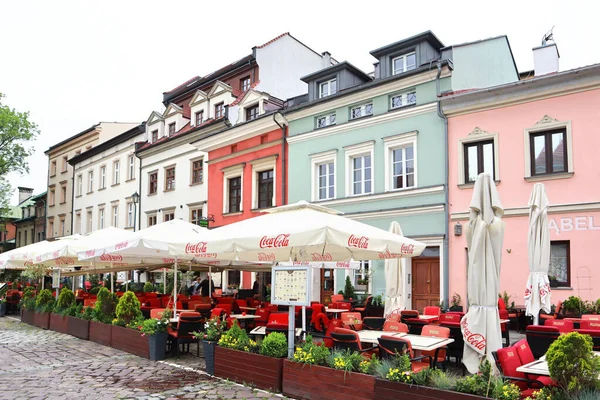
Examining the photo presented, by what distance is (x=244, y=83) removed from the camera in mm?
27594

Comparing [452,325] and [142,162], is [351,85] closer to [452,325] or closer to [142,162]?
[452,325]

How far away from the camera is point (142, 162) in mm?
32281

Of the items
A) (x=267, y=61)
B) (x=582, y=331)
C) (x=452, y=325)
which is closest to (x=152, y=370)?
(x=452, y=325)

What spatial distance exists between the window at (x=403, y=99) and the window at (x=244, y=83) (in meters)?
11.0

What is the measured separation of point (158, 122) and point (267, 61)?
349 inches

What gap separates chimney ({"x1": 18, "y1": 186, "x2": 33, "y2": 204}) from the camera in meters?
66.2

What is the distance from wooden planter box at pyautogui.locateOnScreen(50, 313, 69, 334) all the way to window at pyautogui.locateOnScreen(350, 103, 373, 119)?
12.0 meters

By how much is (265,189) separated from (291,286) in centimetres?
1603

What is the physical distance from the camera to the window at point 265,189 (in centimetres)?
2314

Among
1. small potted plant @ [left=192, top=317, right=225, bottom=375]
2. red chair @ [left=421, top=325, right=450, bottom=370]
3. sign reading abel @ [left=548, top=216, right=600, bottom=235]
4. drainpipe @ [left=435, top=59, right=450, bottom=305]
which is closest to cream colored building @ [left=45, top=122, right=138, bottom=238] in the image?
drainpipe @ [left=435, top=59, right=450, bottom=305]

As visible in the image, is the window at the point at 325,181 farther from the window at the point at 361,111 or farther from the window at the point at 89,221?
the window at the point at 89,221

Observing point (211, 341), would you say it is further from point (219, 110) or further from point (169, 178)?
point (169, 178)

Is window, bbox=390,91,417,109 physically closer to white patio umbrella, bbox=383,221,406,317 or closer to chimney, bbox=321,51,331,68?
white patio umbrella, bbox=383,221,406,317

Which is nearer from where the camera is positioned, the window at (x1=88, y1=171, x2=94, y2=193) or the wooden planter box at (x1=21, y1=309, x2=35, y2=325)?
the wooden planter box at (x1=21, y1=309, x2=35, y2=325)
